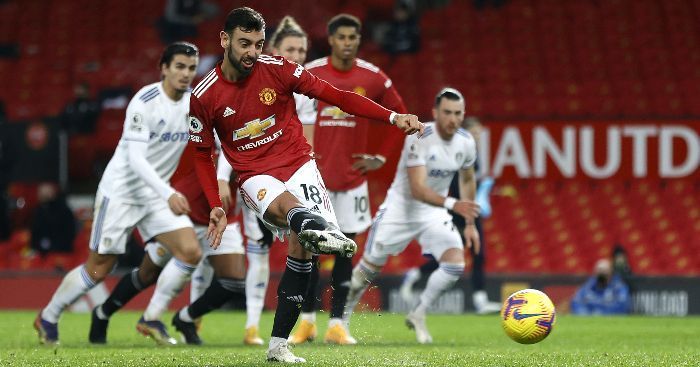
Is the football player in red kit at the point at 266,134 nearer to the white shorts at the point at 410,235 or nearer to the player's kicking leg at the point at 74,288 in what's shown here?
the player's kicking leg at the point at 74,288

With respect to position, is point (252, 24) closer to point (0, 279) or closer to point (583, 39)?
point (0, 279)

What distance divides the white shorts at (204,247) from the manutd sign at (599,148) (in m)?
7.25

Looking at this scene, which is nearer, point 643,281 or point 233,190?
point 233,190

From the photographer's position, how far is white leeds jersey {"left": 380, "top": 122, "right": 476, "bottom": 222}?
10320 mm

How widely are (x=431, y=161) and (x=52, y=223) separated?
7177 mm

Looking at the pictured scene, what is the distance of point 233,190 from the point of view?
9.95 m

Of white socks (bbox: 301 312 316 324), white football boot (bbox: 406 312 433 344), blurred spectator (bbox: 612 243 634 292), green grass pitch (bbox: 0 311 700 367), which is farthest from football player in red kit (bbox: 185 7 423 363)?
blurred spectator (bbox: 612 243 634 292)

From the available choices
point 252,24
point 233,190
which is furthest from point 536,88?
point 252,24

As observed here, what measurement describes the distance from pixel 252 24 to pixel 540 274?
346 inches

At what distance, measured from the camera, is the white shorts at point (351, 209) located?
9.83 metres

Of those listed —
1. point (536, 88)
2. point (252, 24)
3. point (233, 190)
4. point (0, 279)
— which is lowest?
point (0, 279)

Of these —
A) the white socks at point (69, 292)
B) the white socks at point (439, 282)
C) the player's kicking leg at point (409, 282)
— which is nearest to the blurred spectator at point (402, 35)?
the player's kicking leg at point (409, 282)

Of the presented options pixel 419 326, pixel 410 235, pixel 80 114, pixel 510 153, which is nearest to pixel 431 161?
pixel 410 235

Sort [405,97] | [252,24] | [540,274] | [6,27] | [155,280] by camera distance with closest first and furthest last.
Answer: [252,24] → [155,280] → [540,274] → [405,97] → [6,27]
